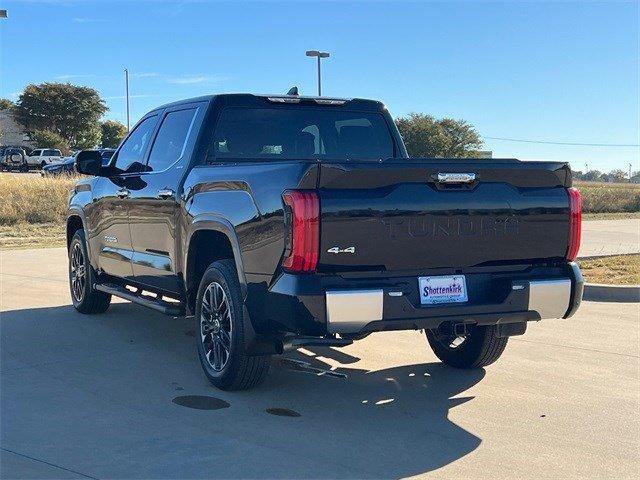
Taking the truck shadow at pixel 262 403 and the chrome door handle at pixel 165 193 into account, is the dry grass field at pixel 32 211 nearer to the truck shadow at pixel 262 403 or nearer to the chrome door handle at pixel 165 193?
the truck shadow at pixel 262 403

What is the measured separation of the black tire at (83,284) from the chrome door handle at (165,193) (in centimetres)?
204

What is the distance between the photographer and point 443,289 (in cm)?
472

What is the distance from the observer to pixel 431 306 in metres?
4.66

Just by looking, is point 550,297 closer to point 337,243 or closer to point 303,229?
point 337,243

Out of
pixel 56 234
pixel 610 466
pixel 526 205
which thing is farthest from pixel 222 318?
pixel 56 234

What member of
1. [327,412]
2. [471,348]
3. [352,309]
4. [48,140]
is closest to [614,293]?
[471,348]

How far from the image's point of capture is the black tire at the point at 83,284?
8.00 m

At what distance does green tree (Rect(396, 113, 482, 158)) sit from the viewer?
50.8 meters

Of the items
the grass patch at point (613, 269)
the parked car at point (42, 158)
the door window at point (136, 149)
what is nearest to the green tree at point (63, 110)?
the parked car at point (42, 158)

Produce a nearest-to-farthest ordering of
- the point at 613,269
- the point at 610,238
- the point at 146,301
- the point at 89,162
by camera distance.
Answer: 1. the point at 146,301
2. the point at 89,162
3. the point at 613,269
4. the point at 610,238

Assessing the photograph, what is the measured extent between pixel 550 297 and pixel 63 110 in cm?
7343

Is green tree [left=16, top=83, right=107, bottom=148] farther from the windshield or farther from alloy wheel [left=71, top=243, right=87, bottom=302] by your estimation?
the windshield

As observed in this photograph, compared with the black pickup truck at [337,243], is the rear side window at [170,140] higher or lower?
higher

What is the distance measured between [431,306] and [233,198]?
149 cm
